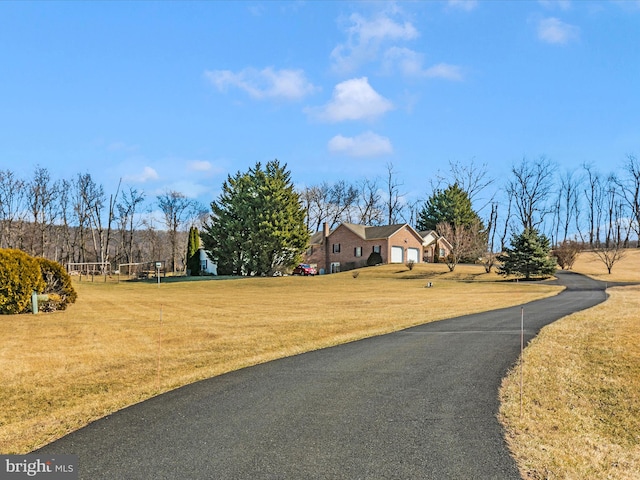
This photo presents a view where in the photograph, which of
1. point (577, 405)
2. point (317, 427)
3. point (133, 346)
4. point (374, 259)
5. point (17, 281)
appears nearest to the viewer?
point (317, 427)

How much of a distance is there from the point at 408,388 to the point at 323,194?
237 feet

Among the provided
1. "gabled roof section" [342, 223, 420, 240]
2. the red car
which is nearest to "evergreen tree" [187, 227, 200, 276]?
the red car

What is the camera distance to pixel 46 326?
47.3 ft

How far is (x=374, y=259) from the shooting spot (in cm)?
5619

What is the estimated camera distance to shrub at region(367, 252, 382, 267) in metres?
55.9

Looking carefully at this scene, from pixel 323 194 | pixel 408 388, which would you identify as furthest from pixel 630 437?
pixel 323 194

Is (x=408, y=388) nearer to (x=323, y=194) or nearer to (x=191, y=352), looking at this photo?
(x=191, y=352)

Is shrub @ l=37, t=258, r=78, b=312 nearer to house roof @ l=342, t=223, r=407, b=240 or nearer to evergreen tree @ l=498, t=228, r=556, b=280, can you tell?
evergreen tree @ l=498, t=228, r=556, b=280

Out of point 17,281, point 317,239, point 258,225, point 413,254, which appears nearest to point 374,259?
point 413,254

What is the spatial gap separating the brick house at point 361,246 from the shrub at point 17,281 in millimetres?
42387

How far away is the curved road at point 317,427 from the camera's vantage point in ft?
14.9

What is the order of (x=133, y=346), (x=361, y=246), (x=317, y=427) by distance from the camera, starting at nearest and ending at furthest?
(x=317, y=427), (x=133, y=346), (x=361, y=246)

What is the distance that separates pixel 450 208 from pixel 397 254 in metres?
18.0

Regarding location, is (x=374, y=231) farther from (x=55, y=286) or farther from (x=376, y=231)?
(x=55, y=286)
